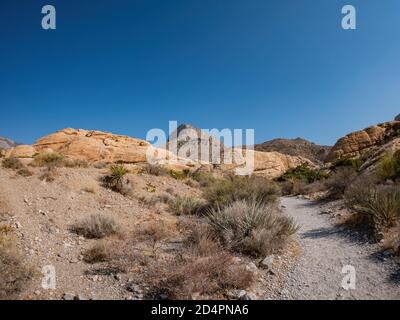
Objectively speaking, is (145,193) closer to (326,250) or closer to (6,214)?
(6,214)

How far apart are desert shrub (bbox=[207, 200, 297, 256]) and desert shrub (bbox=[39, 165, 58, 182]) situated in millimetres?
6481

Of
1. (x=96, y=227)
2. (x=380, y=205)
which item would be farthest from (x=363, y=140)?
(x=96, y=227)

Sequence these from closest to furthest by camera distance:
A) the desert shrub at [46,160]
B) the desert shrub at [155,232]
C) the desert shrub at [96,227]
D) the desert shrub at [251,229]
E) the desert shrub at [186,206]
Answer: the desert shrub at [251,229], the desert shrub at [155,232], the desert shrub at [96,227], the desert shrub at [186,206], the desert shrub at [46,160]

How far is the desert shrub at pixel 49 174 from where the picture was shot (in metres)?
10.1

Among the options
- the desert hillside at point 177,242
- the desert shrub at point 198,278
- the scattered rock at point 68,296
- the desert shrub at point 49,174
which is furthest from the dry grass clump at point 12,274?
the desert shrub at point 49,174

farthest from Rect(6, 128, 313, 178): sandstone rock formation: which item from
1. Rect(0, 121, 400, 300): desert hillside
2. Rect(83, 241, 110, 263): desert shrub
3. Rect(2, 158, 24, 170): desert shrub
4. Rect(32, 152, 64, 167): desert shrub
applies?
Rect(83, 241, 110, 263): desert shrub

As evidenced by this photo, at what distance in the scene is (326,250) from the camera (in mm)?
6043

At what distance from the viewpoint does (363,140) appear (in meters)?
34.9

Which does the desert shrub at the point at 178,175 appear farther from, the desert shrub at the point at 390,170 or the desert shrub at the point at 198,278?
the desert shrub at the point at 198,278

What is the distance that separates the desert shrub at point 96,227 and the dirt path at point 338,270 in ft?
14.6

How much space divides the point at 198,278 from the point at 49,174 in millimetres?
8212

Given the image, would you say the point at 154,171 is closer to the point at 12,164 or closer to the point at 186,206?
the point at 186,206
